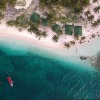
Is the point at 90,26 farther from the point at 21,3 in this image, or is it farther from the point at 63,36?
the point at 21,3

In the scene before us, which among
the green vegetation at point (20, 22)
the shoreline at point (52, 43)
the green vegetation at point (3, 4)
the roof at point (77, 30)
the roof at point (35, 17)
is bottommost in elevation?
the shoreline at point (52, 43)

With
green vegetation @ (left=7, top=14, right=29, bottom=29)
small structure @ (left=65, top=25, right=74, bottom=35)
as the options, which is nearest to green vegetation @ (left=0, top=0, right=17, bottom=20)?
green vegetation @ (left=7, top=14, right=29, bottom=29)

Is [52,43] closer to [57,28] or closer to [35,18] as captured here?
[57,28]

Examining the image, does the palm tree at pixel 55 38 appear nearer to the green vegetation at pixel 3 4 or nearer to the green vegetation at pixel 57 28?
the green vegetation at pixel 57 28

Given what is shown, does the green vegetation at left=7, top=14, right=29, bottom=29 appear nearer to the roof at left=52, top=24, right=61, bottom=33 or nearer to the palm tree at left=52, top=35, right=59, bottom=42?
the roof at left=52, top=24, right=61, bottom=33

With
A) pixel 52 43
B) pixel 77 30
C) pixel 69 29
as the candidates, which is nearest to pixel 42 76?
pixel 52 43

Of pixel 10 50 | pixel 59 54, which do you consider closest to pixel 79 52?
pixel 59 54

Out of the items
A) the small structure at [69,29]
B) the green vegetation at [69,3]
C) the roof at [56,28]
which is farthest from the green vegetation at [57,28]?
the green vegetation at [69,3]

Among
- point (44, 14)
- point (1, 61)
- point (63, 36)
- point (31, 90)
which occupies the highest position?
point (44, 14)
